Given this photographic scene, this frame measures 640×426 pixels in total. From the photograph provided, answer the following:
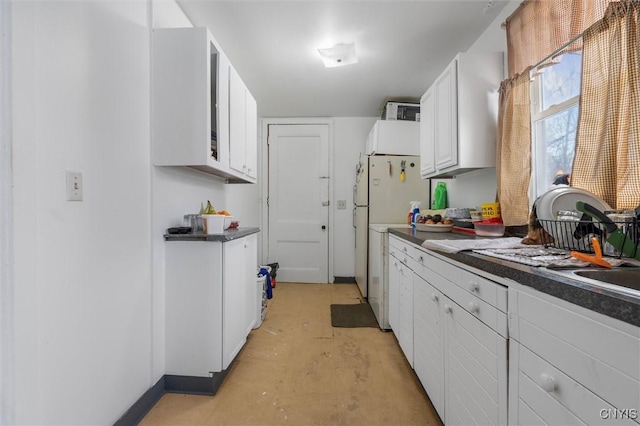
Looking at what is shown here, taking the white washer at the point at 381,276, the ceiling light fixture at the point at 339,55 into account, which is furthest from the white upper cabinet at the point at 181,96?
the white washer at the point at 381,276

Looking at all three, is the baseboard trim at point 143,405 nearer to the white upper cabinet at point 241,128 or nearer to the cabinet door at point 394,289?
the white upper cabinet at point 241,128

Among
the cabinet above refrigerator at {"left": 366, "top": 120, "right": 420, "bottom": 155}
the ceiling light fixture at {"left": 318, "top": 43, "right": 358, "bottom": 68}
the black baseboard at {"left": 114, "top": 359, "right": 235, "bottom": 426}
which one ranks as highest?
the ceiling light fixture at {"left": 318, "top": 43, "right": 358, "bottom": 68}

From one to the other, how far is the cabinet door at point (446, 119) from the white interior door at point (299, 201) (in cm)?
205

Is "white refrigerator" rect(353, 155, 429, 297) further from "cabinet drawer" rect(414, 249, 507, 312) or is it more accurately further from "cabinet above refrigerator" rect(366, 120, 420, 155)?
"cabinet drawer" rect(414, 249, 507, 312)

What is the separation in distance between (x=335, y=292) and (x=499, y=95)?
8.80 feet

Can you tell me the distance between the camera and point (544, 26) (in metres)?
1.39

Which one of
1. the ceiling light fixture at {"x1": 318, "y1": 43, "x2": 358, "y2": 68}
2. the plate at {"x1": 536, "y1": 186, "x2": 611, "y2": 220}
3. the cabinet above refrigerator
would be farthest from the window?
the cabinet above refrigerator

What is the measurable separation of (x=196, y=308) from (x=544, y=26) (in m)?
2.41

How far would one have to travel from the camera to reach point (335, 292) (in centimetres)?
349

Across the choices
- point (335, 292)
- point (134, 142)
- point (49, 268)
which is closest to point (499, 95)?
point (134, 142)

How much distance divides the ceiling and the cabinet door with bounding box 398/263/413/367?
1.77m

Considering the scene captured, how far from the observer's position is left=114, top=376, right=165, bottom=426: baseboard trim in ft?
4.19

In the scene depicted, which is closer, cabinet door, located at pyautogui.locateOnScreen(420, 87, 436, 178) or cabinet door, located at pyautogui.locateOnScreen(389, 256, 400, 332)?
cabinet door, located at pyautogui.locateOnScreen(389, 256, 400, 332)

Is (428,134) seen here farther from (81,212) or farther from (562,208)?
(81,212)
